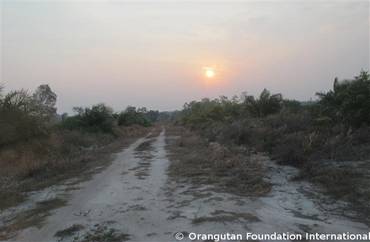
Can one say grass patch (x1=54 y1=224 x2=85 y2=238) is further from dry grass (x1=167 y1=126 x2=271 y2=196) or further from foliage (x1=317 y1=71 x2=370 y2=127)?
foliage (x1=317 y1=71 x2=370 y2=127)

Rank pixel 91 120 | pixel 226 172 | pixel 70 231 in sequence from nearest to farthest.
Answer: pixel 70 231, pixel 226 172, pixel 91 120

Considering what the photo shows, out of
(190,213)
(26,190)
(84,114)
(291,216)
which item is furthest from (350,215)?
(84,114)

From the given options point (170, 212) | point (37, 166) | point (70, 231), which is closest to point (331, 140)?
point (170, 212)

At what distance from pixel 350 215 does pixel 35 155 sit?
586 inches

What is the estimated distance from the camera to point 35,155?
18.4 m

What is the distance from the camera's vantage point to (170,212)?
25.6 feet

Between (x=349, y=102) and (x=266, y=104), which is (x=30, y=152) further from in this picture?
(x=266, y=104)

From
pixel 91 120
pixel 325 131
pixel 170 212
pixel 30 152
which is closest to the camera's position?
pixel 170 212

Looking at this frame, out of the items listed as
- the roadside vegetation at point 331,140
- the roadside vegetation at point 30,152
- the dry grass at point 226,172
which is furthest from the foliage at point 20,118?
the roadside vegetation at point 331,140

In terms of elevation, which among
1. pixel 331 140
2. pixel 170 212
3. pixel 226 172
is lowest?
pixel 170 212

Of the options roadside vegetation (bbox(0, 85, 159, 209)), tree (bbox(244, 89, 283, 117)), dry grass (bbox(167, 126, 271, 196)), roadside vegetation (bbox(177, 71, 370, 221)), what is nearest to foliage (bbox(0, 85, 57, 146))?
Result: roadside vegetation (bbox(0, 85, 159, 209))

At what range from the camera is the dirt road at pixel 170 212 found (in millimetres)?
6586

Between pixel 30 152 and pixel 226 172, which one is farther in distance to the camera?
pixel 30 152

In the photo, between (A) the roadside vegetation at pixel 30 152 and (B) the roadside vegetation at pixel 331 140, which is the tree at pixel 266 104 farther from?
(A) the roadside vegetation at pixel 30 152
